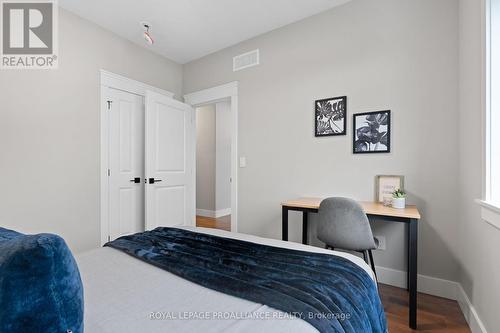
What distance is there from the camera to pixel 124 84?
3053mm

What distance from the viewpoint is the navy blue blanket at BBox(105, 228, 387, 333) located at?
0.79m

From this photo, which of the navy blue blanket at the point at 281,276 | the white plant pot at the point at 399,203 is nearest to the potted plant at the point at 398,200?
the white plant pot at the point at 399,203

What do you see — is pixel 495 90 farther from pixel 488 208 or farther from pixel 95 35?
pixel 95 35

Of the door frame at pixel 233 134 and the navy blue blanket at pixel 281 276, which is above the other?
the door frame at pixel 233 134

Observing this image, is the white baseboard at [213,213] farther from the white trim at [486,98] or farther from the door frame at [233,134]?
the white trim at [486,98]

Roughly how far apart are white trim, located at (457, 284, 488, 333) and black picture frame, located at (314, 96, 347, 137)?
1.61 meters

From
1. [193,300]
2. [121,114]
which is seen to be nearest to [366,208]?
[193,300]

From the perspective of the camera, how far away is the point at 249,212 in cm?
319

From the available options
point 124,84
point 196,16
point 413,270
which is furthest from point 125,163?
point 413,270

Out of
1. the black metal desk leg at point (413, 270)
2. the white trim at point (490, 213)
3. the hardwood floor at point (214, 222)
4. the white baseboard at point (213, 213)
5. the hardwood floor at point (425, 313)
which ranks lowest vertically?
the hardwood floor at point (214, 222)

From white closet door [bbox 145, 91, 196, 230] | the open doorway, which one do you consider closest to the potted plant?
white closet door [bbox 145, 91, 196, 230]

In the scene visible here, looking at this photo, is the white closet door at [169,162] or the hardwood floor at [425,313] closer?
the hardwood floor at [425,313]

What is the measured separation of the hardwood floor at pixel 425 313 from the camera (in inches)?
65.8

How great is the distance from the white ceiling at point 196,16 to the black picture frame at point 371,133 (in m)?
1.25
